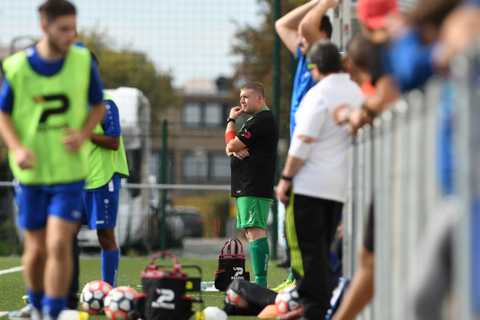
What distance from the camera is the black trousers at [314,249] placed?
7715 mm

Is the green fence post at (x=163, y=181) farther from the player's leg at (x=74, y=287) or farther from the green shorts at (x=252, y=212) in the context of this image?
the player's leg at (x=74, y=287)

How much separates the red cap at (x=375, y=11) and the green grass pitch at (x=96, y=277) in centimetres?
A: 361

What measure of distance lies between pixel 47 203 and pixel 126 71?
49180 mm

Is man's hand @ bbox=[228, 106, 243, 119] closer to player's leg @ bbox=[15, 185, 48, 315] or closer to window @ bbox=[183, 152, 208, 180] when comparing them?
player's leg @ bbox=[15, 185, 48, 315]

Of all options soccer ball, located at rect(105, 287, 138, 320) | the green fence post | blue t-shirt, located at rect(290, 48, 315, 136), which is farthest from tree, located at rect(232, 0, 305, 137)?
soccer ball, located at rect(105, 287, 138, 320)

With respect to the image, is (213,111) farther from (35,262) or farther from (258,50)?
(35,262)

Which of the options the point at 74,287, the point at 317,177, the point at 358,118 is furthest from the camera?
the point at 74,287

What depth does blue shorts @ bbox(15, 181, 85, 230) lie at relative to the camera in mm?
7402

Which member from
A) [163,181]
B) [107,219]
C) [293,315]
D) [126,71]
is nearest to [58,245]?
[293,315]

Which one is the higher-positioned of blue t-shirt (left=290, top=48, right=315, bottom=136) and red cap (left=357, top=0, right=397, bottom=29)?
red cap (left=357, top=0, right=397, bottom=29)

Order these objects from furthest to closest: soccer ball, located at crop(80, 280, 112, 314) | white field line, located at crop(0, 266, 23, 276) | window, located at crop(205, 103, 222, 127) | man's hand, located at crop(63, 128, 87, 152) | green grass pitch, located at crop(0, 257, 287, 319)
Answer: window, located at crop(205, 103, 222, 127) < white field line, located at crop(0, 266, 23, 276) < green grass pitch, located at crop(0, 257, 287, 319) < soccer ball, located at crop(80, 280, 112, 314) < man's hand, located at crop(63, 128, 87, 152)

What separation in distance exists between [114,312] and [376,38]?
9.52 ft

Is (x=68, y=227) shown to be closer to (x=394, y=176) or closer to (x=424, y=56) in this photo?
(x=394, y=176)

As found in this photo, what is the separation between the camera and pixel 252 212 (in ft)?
38.7
